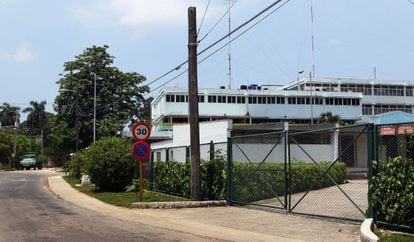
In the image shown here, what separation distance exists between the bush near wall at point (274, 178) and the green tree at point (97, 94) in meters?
46.2

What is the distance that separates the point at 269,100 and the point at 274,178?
3030 inches

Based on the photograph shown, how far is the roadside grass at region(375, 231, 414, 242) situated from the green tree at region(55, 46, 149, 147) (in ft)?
176

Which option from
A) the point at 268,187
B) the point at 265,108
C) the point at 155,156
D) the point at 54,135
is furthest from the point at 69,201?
the point at 265,108

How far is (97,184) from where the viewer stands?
2730cm

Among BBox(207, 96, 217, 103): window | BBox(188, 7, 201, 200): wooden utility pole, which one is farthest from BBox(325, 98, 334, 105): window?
BBox(188, 7, 201, 200): wooden utility pole

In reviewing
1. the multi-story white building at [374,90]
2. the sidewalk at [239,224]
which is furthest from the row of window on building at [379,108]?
the sidewalk at [239,224]

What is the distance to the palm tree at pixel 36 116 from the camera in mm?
143312

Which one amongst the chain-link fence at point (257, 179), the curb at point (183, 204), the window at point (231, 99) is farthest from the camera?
the window at point (231, 99)

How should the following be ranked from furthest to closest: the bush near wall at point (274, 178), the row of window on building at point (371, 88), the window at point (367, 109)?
1. the row of window on building at point (371, 88)
2. the window at point (367, 109)
3. the bush near wall at point (274, 178)

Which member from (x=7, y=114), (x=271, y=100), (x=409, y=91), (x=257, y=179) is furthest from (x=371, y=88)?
(x=257, y=179)

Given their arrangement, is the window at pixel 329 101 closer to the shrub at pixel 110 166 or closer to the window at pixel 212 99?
the window at pixel 212 99

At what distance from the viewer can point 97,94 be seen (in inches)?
2579

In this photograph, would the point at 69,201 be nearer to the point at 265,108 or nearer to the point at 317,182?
the point at 317,182

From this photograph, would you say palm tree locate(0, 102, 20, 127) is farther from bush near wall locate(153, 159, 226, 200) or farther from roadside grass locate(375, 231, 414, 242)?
roadside grass locate(375, 231, 414, 242)
